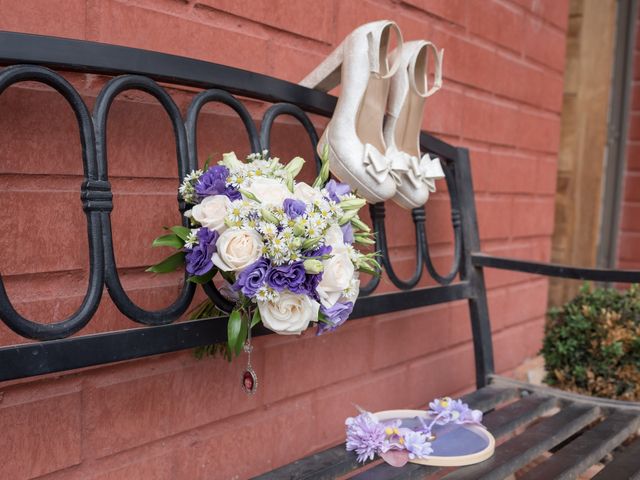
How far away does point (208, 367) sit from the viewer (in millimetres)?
1231

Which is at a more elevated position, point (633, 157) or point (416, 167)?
point (633, 157)

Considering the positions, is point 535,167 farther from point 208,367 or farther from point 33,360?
point 33,360

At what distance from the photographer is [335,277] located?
→ 3.10ft

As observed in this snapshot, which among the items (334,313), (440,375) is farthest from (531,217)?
(334,313)

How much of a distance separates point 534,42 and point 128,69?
1.69 meters

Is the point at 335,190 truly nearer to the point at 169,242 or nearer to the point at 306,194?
the point at 306,194

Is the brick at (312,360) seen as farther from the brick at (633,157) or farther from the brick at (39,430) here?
the brick at (633,157)

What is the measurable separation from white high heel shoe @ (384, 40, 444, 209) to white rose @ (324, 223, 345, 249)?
357 millimetres

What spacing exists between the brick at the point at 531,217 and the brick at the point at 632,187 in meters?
1.28

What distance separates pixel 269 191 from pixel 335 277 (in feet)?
0.51

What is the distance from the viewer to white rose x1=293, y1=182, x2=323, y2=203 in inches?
37.8

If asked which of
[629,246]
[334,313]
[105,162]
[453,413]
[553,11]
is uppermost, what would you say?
[553,11]

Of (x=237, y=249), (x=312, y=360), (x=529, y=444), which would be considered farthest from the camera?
(x=312, y=360)

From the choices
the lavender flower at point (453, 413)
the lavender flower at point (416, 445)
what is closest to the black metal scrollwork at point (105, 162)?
the lavender flower at point (416, 445)
